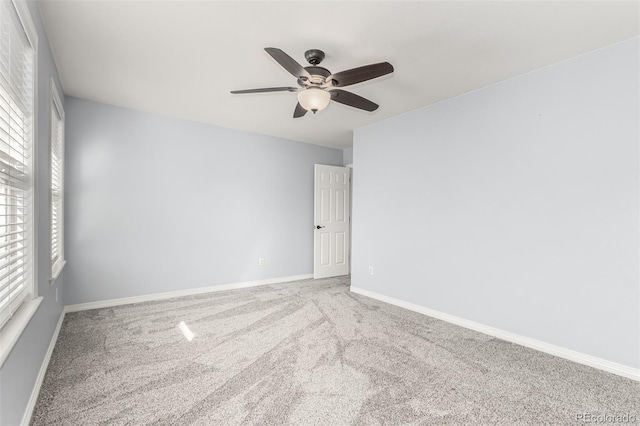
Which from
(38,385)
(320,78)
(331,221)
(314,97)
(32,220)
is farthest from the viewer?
(331,221)

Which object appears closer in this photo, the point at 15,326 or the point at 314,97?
A: the point at 15,326

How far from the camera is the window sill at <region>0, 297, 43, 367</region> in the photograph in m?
1.30

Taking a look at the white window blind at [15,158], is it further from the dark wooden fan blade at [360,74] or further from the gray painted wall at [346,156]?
the gray painted wall at [346,156]

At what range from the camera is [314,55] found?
91.9 inches

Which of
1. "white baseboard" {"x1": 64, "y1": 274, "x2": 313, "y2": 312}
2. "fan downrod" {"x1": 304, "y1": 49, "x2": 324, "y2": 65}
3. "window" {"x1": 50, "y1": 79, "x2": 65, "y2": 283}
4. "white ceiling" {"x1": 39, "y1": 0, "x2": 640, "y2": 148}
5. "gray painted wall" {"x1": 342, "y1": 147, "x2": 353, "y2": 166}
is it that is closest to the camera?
"white ceiling" {"x1": 39, "y1": 0, "x2": 640, "y2": 148}

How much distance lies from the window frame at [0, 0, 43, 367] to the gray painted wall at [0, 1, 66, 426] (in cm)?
6

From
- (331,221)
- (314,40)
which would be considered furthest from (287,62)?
(331,221)

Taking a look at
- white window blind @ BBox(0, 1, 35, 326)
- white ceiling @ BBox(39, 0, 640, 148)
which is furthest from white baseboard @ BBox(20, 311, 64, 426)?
white ceiling @ BBox(39, 0, 640, 148)

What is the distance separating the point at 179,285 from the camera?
13.5 feet

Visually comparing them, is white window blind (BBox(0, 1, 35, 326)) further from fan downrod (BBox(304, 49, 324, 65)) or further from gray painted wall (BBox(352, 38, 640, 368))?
gray painted wall (BBox(352, 38, 640, 368))

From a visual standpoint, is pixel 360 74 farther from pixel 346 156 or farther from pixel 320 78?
pixel 346 156

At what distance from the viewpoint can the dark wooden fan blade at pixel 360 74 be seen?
1.97m

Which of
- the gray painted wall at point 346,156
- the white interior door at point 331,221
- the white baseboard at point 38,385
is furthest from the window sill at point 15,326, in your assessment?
the gray painted wall at point 346,156

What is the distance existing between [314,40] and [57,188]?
9.75 ft
